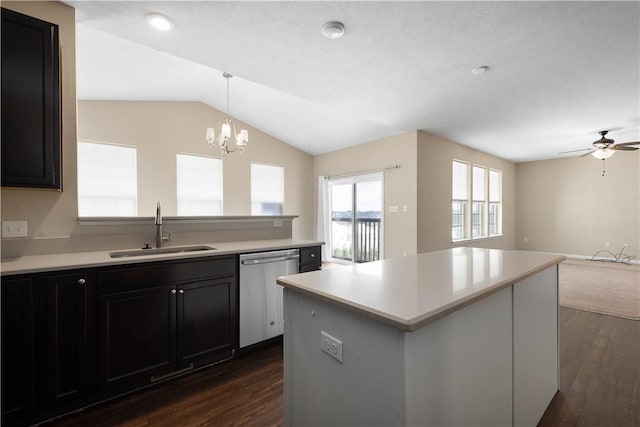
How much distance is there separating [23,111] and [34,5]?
836 mm

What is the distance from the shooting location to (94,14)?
2.18 meters

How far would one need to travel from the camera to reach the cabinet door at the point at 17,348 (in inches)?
59.0

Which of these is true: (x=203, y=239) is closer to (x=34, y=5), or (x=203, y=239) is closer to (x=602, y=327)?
(x=34, y=5)

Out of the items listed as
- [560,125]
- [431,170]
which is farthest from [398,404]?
[560,125]

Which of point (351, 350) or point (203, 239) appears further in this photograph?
point (203, 239)

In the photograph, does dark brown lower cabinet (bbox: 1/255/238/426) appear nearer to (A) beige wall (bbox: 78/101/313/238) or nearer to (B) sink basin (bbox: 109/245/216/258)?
(B) sink basin (bbox: 109/245/216/258)

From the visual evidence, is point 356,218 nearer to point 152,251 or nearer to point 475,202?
point 475,202

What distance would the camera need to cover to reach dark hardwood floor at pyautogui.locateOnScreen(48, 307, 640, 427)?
5.55 ft

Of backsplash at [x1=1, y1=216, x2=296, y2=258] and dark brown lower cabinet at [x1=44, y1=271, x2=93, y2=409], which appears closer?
dark brown lower cabinet at [x1=44, y1=271, x2=93, y2=409]

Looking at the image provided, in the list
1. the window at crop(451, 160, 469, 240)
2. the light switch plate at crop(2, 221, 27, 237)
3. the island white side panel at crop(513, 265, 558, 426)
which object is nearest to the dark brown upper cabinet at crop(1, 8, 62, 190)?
the light switch plate at crop(2, 221, 27, 237)

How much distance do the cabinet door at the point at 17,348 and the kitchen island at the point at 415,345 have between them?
1.45 metres

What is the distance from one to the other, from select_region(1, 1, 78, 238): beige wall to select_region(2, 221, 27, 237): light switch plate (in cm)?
3

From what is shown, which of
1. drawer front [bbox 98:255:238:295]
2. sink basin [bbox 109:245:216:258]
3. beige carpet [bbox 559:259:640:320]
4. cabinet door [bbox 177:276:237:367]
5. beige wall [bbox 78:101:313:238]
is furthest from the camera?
beige wall [bbox 78:101:313:238]

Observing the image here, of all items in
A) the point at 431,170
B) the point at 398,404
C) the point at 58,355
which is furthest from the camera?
the point at 431,170
